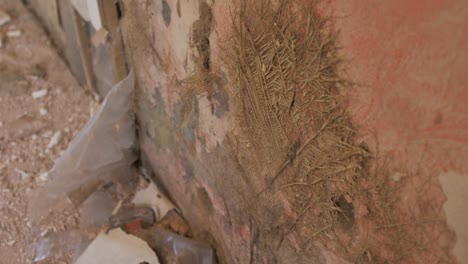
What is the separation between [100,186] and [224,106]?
1.00 meters

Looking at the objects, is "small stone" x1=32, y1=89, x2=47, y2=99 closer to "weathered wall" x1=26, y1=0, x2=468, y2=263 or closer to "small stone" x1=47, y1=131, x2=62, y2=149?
"small stone" x1=47, y1=131, x2=62, y2=149

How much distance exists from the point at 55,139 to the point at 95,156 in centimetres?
53

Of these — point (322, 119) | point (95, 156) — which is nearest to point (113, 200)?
point (95, 156)

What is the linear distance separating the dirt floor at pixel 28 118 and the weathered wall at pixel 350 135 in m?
0.68

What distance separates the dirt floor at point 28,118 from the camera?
2020mm

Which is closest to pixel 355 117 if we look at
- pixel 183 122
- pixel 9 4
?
pixel 183 122

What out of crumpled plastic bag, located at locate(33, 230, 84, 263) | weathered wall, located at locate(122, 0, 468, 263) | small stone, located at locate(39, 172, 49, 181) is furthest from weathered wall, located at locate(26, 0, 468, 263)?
small stone, located at locate(39, 172, 49, 181)

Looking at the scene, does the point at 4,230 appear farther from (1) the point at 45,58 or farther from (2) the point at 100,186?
(1) the point at 45,58

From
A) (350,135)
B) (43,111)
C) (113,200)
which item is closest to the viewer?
(350,135)

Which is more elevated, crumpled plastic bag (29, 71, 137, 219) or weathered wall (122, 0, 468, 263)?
weathered wall (122, 0, 468, 263)

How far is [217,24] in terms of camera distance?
1249mm

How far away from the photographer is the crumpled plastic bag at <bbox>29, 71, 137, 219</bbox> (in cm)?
190

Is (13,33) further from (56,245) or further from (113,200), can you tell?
(56,245)

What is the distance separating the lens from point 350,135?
966mm
